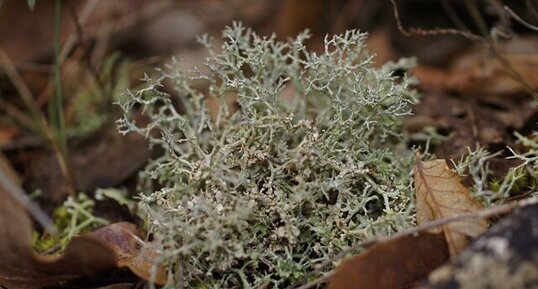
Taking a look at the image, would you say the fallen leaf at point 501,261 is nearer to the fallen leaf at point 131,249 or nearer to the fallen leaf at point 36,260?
the fallen leaf at point 131,249

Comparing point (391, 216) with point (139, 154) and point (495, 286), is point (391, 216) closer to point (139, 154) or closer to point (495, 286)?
point (495, 286)

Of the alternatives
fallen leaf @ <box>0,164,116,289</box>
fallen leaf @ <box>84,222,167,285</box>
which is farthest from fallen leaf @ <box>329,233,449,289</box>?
fallen leaf @ <box>0,164,116,289</box>

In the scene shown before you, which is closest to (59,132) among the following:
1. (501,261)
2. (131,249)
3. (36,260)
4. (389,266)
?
(131,249)

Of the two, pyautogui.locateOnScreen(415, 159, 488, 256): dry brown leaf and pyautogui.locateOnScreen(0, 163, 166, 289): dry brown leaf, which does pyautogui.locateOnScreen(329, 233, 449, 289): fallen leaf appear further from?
pyautogui.locateOnScreen(0, 163, 166, 289): dry brown leaf

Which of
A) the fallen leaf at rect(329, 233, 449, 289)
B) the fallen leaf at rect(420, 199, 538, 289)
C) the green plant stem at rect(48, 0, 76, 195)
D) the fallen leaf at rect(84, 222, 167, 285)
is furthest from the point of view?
the green plant stem at rect(48, 0, 76, 195)

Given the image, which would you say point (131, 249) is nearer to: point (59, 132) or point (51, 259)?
point (51, 259)

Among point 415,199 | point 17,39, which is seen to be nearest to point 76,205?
point 415,199
